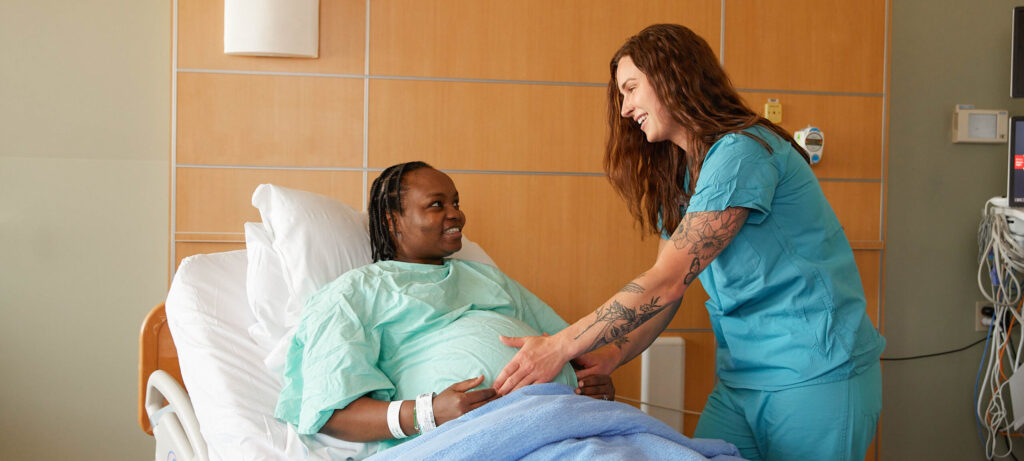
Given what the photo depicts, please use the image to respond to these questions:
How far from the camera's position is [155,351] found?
6.46 feet

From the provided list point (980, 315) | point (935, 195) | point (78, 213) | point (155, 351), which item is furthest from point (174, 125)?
point (980, 315)

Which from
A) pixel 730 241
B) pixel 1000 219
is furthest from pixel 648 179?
pixel 1000 219

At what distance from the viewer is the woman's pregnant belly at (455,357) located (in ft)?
4.73

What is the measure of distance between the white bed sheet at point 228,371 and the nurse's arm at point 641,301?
0.36m

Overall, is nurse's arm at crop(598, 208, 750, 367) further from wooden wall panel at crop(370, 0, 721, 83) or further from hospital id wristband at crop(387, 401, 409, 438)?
wooden wall panel at crop(370, 0, 721, 83)

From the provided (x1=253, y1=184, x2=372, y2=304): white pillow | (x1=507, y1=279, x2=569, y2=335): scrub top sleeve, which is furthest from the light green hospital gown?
(x1=253, y1=184, x2=372, y2=304): white pillow

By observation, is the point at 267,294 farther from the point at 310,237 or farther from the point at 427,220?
the point at 427,220

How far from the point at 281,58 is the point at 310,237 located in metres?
0.82

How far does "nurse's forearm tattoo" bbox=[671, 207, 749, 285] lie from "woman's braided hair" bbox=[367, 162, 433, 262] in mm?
754

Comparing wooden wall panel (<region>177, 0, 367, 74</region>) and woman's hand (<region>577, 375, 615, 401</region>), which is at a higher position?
wooden wall panel (<region>177, 0, 367, 74</region>)

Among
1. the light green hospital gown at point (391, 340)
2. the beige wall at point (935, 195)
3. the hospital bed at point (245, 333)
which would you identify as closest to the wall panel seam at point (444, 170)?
the beige wall at point (935, 195)

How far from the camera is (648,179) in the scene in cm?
171

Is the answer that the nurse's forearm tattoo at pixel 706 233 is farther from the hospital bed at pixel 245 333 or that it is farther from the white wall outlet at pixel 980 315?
the white wall outlet at pixel 980 315

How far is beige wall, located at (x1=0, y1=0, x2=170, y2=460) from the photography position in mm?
2482
